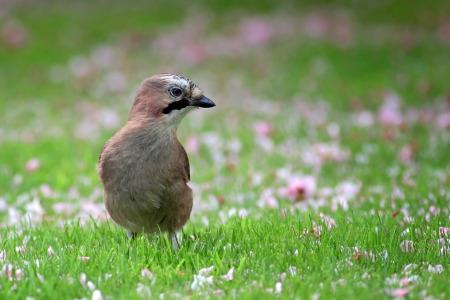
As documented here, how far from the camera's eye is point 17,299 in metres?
3.49

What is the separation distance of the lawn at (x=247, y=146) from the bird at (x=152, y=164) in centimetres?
24

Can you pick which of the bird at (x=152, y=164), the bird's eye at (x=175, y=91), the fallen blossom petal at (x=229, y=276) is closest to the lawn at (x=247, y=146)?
the fallen blossom petal at (x=229, y=276)

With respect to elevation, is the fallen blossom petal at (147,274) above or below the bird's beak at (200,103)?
below

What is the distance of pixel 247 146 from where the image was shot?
359 inches

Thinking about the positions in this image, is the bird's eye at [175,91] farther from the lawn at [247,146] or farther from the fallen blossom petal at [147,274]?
Answer: the fallen blossom petal at [147,274]

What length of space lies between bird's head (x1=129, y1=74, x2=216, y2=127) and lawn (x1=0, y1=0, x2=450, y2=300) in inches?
43.0

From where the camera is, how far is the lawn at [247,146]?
3.84m

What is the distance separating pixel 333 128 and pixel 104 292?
6698 millimetres

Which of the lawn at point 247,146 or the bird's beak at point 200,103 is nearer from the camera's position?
the lawn at point 247,146

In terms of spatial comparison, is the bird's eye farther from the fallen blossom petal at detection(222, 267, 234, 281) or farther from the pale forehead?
the fallen blossom petal at detection(222, 267, 234, 281)

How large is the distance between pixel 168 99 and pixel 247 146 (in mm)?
4593

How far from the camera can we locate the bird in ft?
14.8

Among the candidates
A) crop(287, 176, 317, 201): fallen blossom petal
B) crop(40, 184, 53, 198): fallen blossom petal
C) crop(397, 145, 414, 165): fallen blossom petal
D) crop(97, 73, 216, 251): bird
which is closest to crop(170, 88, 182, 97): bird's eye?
crop(97, 73, 216, 251): bird

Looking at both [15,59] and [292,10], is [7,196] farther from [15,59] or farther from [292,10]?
[292,10]
